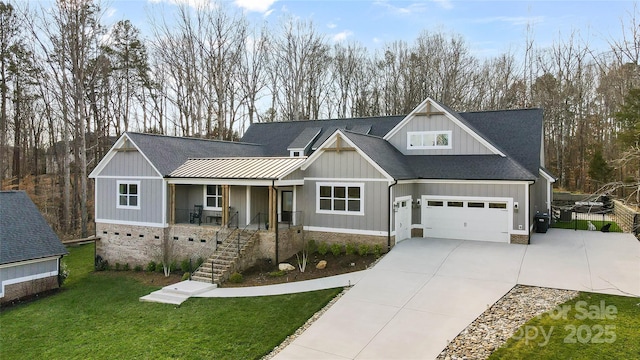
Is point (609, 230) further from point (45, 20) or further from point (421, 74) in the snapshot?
point (45, 20)

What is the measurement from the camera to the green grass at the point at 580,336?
7.64m

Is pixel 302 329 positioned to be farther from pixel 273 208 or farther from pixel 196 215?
pixel 196 215

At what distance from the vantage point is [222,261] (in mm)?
15141

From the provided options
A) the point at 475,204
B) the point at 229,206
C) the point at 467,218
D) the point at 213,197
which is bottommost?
the point at 467,218

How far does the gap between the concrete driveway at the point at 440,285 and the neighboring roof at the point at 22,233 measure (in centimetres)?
1234

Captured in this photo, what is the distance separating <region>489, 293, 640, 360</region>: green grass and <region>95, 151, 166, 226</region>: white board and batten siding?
14.9 m

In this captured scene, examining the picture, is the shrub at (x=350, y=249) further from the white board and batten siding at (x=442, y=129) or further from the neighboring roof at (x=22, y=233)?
the neighboring roof at (x=22, y=233)

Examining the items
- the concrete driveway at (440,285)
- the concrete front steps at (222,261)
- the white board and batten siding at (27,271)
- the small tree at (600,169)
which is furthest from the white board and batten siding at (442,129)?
the small tree at (600,169)

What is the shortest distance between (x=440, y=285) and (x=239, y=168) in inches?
396

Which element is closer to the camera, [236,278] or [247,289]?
[247,289]

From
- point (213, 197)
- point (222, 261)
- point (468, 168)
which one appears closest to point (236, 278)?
point (222, 261)

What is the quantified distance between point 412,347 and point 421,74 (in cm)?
3267

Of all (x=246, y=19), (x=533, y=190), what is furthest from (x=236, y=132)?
(x=533, y=190)

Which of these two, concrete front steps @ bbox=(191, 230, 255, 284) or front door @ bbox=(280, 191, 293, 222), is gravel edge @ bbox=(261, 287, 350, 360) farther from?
front door @ bbox=(280, 191, 293, 222)
